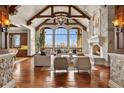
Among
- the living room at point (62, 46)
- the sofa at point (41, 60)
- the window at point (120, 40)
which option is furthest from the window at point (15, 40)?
the window at point (120, 40)

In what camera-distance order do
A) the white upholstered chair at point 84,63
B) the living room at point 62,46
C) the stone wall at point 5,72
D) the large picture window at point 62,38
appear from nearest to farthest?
the stone wall at point 5,72 → the living room at point 62,46 → the white upholstered chair at point 84,63 → the large picture window at point 62,38

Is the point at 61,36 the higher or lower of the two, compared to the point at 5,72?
higher

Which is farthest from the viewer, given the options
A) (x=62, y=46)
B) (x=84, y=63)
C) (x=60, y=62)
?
(x=62, y=46)

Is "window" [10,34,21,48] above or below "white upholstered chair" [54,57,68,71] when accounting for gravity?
above

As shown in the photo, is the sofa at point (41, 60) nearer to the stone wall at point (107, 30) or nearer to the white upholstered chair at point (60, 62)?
the white upholstered chair at point (60, 62)

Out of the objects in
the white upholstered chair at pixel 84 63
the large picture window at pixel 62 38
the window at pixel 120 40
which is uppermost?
the large picture window at pixel 62 38

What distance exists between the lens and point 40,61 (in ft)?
35.6

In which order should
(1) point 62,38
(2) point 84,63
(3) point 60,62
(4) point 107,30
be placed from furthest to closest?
(1) point 62,38
(4) point 107,30
(3) point 60,62
(2) point 84,63

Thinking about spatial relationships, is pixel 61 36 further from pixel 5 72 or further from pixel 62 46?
pixel 5 72

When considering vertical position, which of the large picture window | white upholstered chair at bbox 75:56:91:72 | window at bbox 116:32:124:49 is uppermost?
the large picture window

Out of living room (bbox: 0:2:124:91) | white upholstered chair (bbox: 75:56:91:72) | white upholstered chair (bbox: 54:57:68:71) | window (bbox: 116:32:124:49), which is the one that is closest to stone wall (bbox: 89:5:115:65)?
living room (bbox: 0:2:124:91)

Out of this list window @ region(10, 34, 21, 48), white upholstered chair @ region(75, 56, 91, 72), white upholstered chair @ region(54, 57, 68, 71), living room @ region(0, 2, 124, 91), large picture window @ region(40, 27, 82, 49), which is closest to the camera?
living room @ region(0, 2, 124, 91)

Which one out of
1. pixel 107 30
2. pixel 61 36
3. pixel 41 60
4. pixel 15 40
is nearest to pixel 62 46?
pixel 61 36

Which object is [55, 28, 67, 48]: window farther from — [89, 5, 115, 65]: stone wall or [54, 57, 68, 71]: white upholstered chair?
[54, 57, 68, 71]: white upholstered chair
